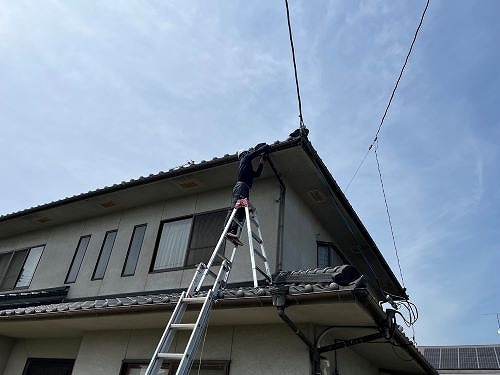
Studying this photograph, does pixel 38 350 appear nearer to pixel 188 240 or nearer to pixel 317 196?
pixel 188 240

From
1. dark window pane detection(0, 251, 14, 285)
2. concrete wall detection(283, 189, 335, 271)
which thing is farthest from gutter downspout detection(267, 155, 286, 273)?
dark window pane detection(0, 251, 14, 285)

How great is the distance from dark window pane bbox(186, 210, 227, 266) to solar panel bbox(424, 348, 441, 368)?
634 inches

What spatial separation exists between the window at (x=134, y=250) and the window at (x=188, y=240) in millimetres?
511

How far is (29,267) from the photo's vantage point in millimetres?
9859

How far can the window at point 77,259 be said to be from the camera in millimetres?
8664

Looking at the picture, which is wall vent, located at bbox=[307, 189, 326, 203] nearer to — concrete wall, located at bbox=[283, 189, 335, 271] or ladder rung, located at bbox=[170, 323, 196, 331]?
concrete wall, located at bbox=[283, 189, 335, 271]

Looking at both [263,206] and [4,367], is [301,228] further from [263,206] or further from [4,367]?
[4,367]

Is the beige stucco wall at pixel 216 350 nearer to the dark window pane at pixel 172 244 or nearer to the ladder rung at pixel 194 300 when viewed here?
the dark window pane at pixel 172 244

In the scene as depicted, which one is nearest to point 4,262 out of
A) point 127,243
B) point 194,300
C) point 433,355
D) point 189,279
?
point 127,243

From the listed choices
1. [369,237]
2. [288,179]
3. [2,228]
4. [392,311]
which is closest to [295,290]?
[392,311]

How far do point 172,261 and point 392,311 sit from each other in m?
4.19

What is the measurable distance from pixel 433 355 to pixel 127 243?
17.6 metres

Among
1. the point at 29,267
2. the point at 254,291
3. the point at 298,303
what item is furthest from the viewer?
the point at 29,267

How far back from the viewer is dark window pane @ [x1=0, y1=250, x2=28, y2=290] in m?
9.92
